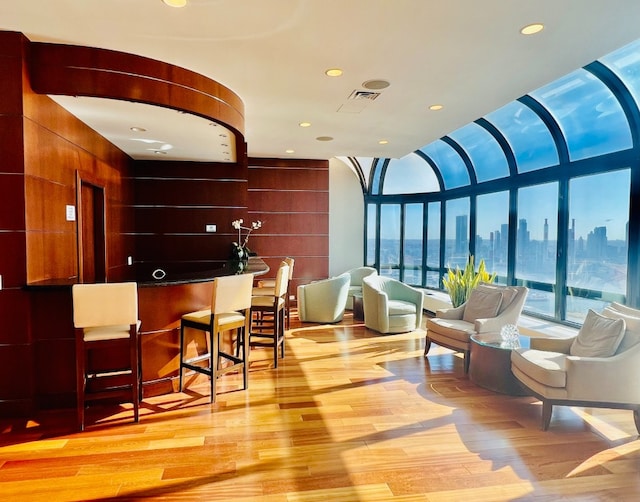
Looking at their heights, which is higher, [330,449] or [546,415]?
[546,415]

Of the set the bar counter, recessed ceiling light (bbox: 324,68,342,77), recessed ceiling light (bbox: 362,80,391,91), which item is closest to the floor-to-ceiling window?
recessed ceiling light (bbox: 362,80,391,91)

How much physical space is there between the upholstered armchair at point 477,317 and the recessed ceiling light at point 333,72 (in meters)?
3.07

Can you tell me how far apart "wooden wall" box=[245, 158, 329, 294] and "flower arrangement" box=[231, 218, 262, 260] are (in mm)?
327

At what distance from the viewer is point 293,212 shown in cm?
834

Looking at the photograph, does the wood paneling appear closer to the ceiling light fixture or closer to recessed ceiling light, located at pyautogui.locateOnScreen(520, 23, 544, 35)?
the ceiling light fixture

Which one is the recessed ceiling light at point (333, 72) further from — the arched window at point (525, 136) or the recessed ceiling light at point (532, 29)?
the arched window at point (525, 136)

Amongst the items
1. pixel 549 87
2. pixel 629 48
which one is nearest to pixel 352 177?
pixel 549 87

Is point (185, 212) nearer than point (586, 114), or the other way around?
point (586, 114)

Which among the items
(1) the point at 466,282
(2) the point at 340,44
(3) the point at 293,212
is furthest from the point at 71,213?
(1) the point at 466,282

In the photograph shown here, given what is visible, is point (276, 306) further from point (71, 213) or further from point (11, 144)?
point (11, 144)

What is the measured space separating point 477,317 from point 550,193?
2.10 meters

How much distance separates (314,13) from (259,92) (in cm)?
169

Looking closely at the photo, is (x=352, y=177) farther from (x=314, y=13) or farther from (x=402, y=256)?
(x=314, y=13)

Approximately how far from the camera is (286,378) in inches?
173
